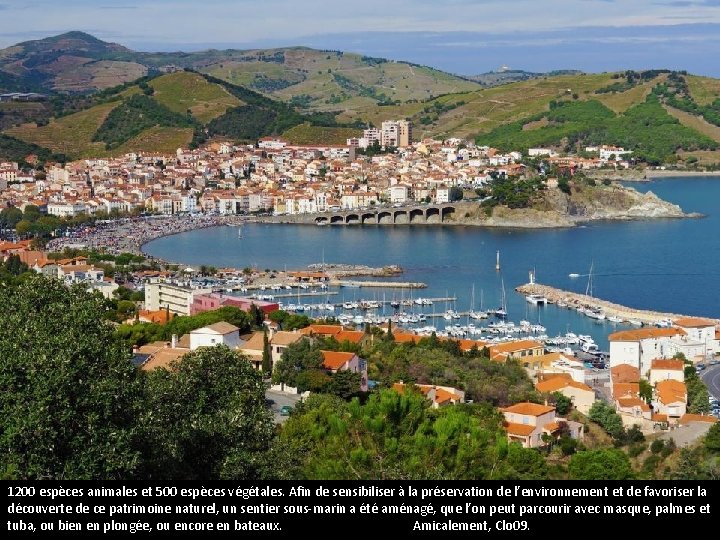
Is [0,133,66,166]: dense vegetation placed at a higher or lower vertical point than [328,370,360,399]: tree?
lower

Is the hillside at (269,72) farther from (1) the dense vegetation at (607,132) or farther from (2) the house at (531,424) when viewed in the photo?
(2) the house at (531,424)

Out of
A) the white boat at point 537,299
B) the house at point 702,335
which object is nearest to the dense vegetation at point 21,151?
the white boat at point 537,299

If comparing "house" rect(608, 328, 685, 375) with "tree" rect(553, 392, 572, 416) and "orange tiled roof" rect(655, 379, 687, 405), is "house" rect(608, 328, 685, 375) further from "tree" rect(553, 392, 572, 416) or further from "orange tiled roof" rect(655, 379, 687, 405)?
"tree" rect(553, 392, 572, 416)

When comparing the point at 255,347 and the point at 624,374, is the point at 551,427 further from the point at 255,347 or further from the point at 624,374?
the point at 624,374

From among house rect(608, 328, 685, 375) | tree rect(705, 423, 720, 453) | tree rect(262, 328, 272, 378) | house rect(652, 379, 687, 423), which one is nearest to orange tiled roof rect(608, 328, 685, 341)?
house rect(608, 328, 685, 375)

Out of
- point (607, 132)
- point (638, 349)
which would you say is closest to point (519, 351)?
point (638, 349)

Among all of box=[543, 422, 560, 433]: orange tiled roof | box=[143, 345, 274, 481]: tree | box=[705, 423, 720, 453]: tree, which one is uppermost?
box=[143, 345, 274, 481]: tree
